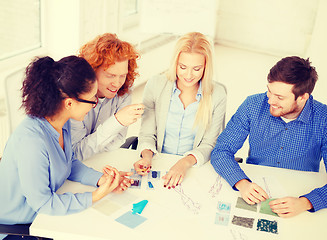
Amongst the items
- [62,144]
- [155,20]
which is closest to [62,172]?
[62,144]

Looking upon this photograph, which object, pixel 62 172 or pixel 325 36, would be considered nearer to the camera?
pixel 62 172

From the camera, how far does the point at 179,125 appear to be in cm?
237

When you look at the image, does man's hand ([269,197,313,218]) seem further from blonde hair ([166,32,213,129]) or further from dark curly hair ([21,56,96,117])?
dark curly hair ([21,56,96,117])

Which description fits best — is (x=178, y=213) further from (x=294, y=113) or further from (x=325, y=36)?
(x=325, y=36)

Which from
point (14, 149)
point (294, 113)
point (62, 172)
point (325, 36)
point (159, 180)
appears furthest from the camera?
point (325, 36)

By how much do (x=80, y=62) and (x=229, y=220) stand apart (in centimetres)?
90

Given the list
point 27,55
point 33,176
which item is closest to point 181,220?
point 33,176

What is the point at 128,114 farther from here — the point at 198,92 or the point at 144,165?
the point at 198,92

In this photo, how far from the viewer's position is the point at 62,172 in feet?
5.77

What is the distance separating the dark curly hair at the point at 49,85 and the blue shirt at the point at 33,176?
68 mm

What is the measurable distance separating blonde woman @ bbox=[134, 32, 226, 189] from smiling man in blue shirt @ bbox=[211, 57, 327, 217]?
0.42ft

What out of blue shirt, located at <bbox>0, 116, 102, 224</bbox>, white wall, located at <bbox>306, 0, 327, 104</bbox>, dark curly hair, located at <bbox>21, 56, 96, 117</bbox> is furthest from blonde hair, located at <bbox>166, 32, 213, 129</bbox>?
white wall, located at <bbox>306, 0, 327, 104</bbox>

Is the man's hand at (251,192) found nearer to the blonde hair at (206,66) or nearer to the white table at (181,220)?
the white table at (181,220)

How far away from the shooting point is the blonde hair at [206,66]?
87.8 inches
